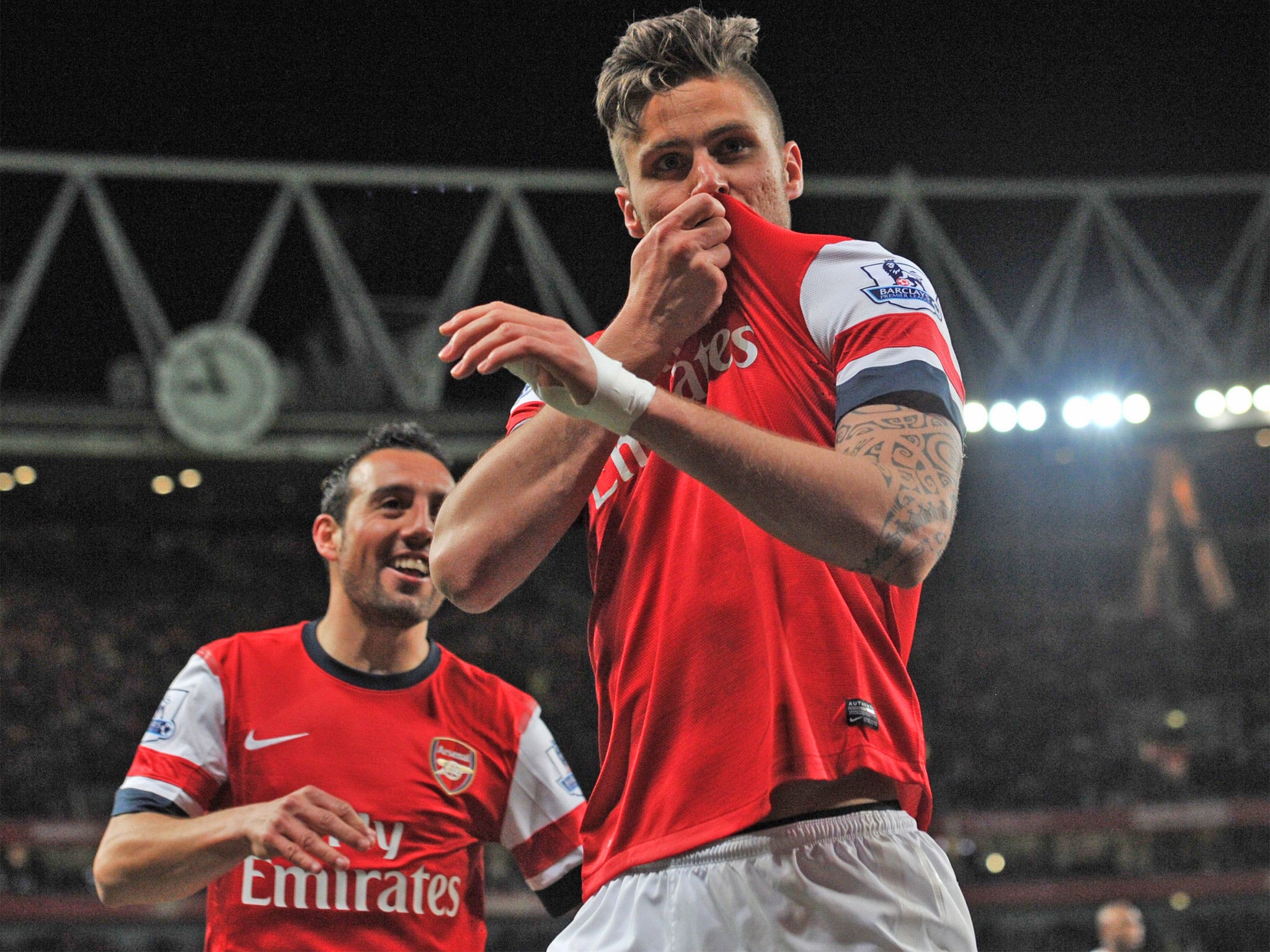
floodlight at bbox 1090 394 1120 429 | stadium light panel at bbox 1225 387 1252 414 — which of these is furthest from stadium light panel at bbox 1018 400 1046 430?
stadium light panel at bbox 1225 387 1252 414

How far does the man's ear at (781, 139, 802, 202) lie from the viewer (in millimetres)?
2350

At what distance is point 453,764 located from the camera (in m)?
3.66

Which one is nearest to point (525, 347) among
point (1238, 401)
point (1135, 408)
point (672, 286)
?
point (672, 286)

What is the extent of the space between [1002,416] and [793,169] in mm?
14144

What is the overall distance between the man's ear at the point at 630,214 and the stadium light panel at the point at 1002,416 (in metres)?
14.1

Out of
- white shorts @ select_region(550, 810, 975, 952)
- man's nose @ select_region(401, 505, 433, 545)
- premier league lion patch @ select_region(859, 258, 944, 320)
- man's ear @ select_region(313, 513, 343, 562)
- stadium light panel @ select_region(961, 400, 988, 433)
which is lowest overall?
white shorts @ select_region(550, 810, 975, 952)

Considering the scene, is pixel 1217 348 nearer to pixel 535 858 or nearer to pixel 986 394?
pixel 986 394

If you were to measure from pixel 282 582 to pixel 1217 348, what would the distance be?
17700 millimetres

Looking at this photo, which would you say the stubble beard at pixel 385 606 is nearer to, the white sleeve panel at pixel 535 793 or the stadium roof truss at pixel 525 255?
the white sleeve panel at pixel 535 793

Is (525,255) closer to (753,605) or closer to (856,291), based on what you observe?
(856,291)

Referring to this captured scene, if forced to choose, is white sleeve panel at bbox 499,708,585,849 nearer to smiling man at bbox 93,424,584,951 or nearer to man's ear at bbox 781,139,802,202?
smiling man at bbox 93,424,584,951

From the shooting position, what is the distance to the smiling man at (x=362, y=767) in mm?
3291

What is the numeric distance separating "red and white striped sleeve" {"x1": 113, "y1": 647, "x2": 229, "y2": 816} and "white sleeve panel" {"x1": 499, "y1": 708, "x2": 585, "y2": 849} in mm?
824

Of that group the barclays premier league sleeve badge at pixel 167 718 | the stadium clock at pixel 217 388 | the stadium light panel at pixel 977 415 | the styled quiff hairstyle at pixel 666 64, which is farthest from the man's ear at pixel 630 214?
the stadium light panel at pixel 977 415
